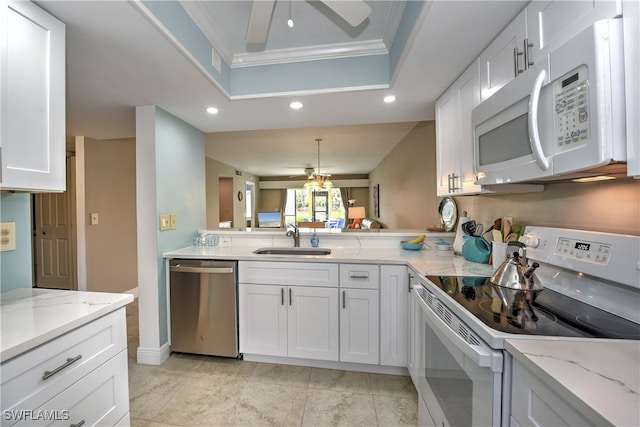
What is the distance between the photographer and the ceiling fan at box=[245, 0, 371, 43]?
3.69 ft

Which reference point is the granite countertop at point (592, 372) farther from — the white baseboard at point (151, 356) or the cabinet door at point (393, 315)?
the white baseboard at point (151, 356)

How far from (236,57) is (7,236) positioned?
167 cm

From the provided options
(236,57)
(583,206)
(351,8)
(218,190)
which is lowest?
(583,206)

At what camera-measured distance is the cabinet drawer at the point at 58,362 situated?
738 mm

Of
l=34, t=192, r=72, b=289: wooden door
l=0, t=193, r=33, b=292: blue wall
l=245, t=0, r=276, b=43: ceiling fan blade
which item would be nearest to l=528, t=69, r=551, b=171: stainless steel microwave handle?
l=245, t=0, r=276, b=43: ceiling fan blade

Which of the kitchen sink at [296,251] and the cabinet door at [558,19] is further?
the kitchen sink at [296,251]

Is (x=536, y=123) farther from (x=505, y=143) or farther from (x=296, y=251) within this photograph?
(x=296, y=251)

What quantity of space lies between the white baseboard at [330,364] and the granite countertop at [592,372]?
1.49 metres

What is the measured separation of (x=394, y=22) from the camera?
5.14 ft

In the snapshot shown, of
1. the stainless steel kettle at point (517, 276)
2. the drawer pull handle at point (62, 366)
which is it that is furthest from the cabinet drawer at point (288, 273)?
the drawer pull handle at point (62, 366)

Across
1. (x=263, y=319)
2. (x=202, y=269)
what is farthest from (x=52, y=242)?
(x=263, y=319)

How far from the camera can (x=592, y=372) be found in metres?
0.60

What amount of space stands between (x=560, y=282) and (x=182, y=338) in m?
2.58

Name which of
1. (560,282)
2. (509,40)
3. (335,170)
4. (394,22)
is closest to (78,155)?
(394,22)
